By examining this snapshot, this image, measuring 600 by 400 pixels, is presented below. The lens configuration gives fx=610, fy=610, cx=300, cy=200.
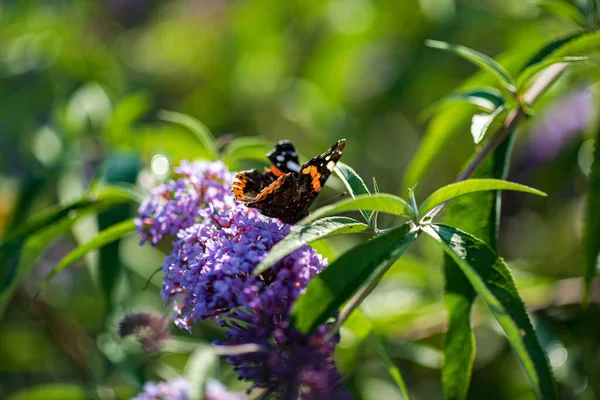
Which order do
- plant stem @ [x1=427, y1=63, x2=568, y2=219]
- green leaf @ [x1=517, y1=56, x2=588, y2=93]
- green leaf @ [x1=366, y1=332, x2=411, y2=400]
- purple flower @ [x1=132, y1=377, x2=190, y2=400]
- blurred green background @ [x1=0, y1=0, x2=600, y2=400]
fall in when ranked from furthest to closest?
1. blurred green background @ [x1=0, y1=0, x2=600, y2=400]
2. plant stem @ [x1=427, y1=63, x2=568, y2=219]
3. green leaf @ [x1=517, y1=56, x2=588, y2=93]
4. green leaf @ [x1=366, y1=332, x2=411, y2=400]
5. purple flower @ [x1=132, y1=377, x2=190, y2=400]

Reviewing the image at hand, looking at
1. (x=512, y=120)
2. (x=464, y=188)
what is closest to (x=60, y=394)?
(x=464, y=188)

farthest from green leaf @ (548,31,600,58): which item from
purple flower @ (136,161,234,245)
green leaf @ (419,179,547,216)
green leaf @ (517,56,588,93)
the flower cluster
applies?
Answer: the flower cluster

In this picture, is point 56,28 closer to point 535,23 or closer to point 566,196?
point 535,23

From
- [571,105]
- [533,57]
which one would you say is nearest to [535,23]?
[571,105]

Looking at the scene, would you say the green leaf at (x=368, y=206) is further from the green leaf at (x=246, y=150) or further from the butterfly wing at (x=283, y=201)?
the green leaf at (x=246, y=150)

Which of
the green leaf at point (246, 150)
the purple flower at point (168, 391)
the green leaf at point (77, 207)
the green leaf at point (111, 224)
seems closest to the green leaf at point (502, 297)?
the purple flower at point (168, 391)

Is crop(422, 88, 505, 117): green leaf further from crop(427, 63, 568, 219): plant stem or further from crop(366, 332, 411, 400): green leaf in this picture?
crop(366, 332, 411, 400): green leaf
